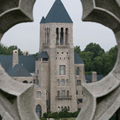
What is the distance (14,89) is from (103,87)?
1670 mm

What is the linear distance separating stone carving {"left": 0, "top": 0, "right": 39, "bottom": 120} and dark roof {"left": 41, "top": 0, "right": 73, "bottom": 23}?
59.8m

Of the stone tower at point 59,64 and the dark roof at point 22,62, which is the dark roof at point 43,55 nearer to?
the stone tower at point 59,64

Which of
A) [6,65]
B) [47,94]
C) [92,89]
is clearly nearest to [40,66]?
[47,94]

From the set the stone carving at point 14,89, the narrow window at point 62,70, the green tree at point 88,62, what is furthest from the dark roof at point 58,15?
the stone carving at point 14,89

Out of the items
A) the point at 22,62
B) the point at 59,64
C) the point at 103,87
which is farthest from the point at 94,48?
the point at 103,87

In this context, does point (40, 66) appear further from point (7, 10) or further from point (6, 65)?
point (7, 10)

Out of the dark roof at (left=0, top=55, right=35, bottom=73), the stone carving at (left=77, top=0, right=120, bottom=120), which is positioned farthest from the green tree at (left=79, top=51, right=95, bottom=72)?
the stone carving at (left=77, top=0, right=120, bottom=120)

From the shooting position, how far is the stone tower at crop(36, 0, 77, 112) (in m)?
66.9

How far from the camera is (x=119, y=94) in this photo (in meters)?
8.72

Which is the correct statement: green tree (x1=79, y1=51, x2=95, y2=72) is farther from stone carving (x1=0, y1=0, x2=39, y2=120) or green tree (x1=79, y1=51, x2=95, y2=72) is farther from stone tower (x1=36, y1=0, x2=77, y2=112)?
stone carving (x1=0, y1=0, x2=39, y2=120)

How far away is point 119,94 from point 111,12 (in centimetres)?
152

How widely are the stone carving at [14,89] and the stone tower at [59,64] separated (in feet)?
187

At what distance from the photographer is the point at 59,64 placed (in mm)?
67688

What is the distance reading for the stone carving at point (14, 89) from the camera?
8.72 metres
